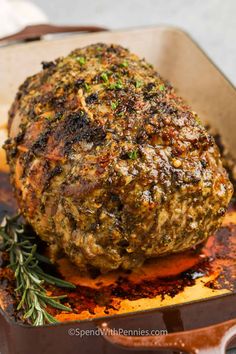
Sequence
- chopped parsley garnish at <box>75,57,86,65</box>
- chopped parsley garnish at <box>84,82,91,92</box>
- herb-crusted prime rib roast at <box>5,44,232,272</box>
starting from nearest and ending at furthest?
herb-crusted prime rib roast at <box>5,44,232,272</box> → chopped parsley garnish at <box>84,82,91,92</box> → chopped parsley garnish at <box>75,57,86,65</box>

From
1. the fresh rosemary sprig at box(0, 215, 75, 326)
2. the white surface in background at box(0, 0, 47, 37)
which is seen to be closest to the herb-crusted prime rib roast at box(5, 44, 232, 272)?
the fresh rosemary sprig at box(0, 215, 75, 326)

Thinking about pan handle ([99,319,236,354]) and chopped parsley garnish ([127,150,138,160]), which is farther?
chopped parsley garnish ([127,150,138,160])

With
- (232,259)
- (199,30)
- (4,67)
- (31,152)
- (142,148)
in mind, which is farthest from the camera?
(199,30)

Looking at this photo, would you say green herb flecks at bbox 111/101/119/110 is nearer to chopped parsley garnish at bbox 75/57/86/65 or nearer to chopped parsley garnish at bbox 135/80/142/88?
chopped parsley garnish at bbox 135/80/142/88

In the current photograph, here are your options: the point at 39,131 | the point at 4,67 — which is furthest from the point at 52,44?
the point at 39,131

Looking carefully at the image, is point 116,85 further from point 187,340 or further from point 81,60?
point 187,340

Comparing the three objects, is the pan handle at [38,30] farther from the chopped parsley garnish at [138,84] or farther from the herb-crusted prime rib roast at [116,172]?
the chopped parsley garnish at [138,84]

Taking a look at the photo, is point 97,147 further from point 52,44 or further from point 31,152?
point 52,44
